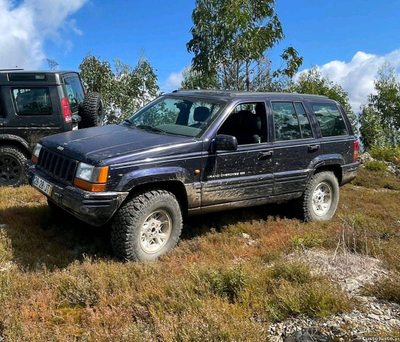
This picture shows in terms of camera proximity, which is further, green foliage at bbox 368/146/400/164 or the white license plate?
green foliage at bbox 368/146/400/164

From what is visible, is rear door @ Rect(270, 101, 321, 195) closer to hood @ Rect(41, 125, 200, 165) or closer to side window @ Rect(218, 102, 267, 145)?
side window @ Rect(218, 102, 267, 145)

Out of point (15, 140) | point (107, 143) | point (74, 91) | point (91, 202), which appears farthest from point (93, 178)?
point (74, 91)

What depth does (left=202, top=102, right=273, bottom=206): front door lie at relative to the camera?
4730 millimetres

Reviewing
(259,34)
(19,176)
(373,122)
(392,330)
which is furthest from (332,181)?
(373,122)

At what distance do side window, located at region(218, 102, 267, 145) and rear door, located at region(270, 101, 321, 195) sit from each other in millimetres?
181

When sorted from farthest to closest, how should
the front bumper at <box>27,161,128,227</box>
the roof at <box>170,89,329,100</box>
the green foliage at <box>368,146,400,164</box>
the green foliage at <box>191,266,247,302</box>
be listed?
1. the green foliage at <box>368,146,400,164</box>
2. the roof at <box>170,89,329,100</box>
3. the front bumper at <box>27,161,128,227</box>
4. the green foliage at <box>191,266,247,302</box>

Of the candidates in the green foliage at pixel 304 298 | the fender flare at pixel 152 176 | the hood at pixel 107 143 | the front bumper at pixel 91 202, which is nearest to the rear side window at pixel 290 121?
the hood at pixel 107 143

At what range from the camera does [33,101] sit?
7102 mm

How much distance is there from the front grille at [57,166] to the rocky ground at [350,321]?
2.47 m

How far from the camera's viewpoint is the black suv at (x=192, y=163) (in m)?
4.06

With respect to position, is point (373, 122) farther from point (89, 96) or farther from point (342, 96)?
point (89, 96)

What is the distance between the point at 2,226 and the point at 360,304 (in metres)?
4.23

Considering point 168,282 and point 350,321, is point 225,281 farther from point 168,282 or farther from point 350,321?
point 350,321

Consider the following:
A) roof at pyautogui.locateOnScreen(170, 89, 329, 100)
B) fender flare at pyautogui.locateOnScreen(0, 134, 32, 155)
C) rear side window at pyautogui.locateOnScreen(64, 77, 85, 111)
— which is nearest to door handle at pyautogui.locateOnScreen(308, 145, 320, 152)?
roof at pyautogui.locateOnScreen(170, 89, 329, 100)
